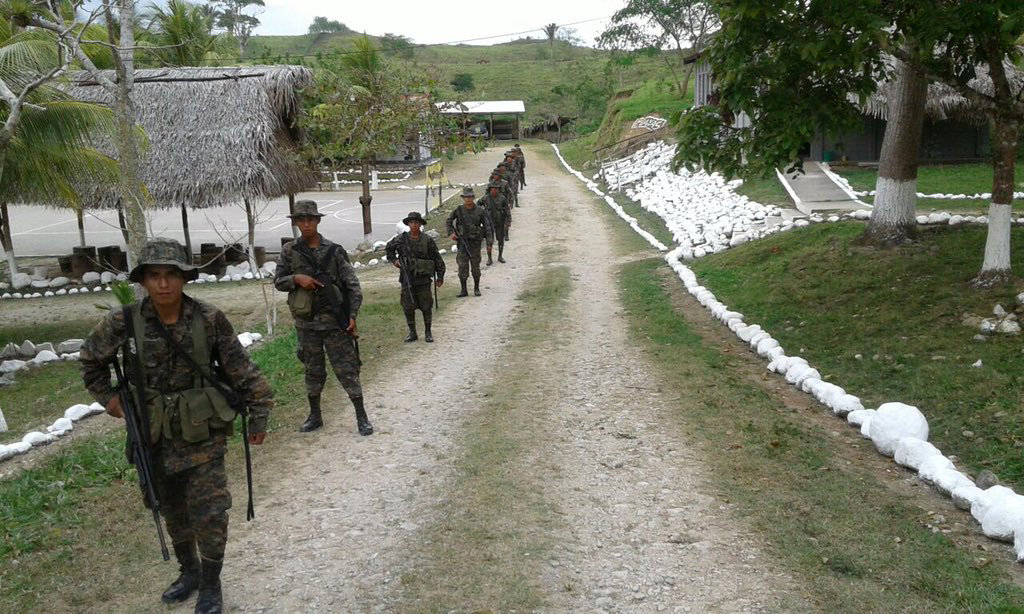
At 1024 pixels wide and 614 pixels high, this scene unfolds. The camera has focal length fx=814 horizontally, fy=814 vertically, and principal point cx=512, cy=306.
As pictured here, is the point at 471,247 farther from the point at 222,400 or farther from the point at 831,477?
the point at 222,400

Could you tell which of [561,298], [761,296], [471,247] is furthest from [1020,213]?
[471,247]

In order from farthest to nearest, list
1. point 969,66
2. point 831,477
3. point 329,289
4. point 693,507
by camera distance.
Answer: point 969,66, point 329,289, point 831,477, point 693,507

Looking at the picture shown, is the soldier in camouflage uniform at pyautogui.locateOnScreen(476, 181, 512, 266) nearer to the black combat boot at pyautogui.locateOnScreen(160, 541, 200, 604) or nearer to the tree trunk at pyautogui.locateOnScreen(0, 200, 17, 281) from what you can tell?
the tree trunk at pyautogui.locateOnScreen(0, 200, 17, 281)

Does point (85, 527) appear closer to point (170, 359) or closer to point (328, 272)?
point (170, 359)

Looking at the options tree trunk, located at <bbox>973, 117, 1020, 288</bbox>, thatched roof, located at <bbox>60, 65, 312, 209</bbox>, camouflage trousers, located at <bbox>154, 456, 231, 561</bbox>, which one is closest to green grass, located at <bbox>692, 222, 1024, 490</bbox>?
tree trunk, located at <bbox>973, 117, 1020, 288</bbox>

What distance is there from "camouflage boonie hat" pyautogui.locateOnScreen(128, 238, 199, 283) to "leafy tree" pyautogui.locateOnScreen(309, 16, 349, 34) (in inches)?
4642

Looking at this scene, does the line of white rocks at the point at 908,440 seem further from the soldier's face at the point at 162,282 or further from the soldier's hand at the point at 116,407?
the soldier's hand at the point at 116,407

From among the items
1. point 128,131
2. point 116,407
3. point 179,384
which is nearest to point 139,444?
point 116,407

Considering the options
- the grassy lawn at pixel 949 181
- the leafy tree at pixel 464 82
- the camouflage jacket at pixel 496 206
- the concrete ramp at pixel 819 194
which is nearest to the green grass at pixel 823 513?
the camouflage jacket at pixel 496 206

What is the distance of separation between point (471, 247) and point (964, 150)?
56.0 ft

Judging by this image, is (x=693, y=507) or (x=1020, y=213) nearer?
(x=693, y=507)

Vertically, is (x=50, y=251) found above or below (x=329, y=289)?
below

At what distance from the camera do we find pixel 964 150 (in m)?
23.1

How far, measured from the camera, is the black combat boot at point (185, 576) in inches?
160
